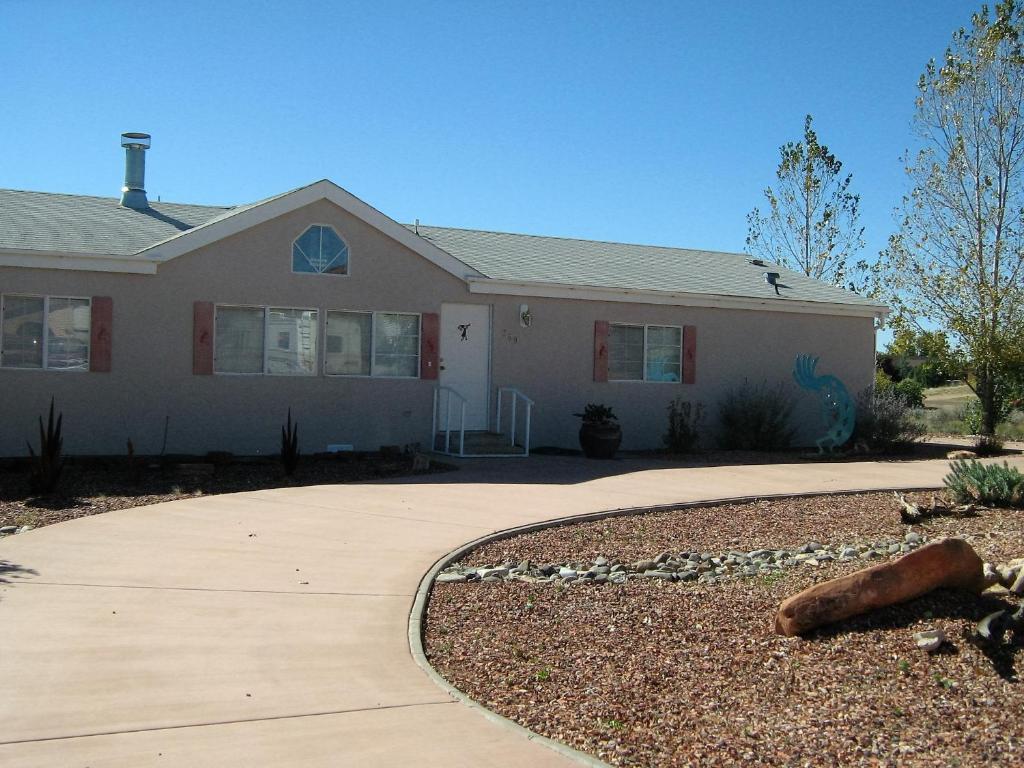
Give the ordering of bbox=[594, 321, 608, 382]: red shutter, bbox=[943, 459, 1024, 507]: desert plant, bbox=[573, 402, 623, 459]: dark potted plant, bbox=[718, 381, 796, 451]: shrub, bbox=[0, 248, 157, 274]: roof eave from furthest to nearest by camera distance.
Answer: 1. bbox=[718, 381, 796, 451]: shrub
2. bbox=[594, 321, 608, 382]: red shutter
3. bbox=[573, 402, 623, 459]: dark potted plant
4. bbox=[0, 248, 157, 274]: roof eave
5. bbox=[943, 459, 1024, 507]: desert plant

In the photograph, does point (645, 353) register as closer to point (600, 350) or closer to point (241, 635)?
point (600, 350)

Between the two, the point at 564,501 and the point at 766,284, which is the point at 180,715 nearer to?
the point at 564,501

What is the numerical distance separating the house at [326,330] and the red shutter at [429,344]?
0.03m

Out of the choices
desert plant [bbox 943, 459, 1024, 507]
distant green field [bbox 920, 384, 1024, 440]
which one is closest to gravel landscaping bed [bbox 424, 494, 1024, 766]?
desert plant [bbox 943, 459, 1024, 507]

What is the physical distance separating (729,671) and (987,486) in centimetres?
630

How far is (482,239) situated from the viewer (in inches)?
782

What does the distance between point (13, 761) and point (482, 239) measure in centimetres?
1614

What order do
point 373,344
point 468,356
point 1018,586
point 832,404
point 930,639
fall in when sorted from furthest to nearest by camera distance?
point 832,404 → point 468,356 → point 373,344 → point 1018,586 → point 930,639

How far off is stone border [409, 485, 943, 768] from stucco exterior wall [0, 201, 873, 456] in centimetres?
566

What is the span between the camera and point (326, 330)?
51.8ft

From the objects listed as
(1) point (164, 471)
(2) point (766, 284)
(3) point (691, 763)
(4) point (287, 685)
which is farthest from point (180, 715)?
(2) point (766, 284)

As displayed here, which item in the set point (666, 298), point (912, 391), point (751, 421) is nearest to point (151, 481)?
point (666, 298)

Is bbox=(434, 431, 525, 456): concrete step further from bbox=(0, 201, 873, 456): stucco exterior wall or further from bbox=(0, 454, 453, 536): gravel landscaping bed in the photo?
bbox=(0, 454, 453, 536): gravel landscaping bed

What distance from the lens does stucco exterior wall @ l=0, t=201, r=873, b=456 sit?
14.4m
